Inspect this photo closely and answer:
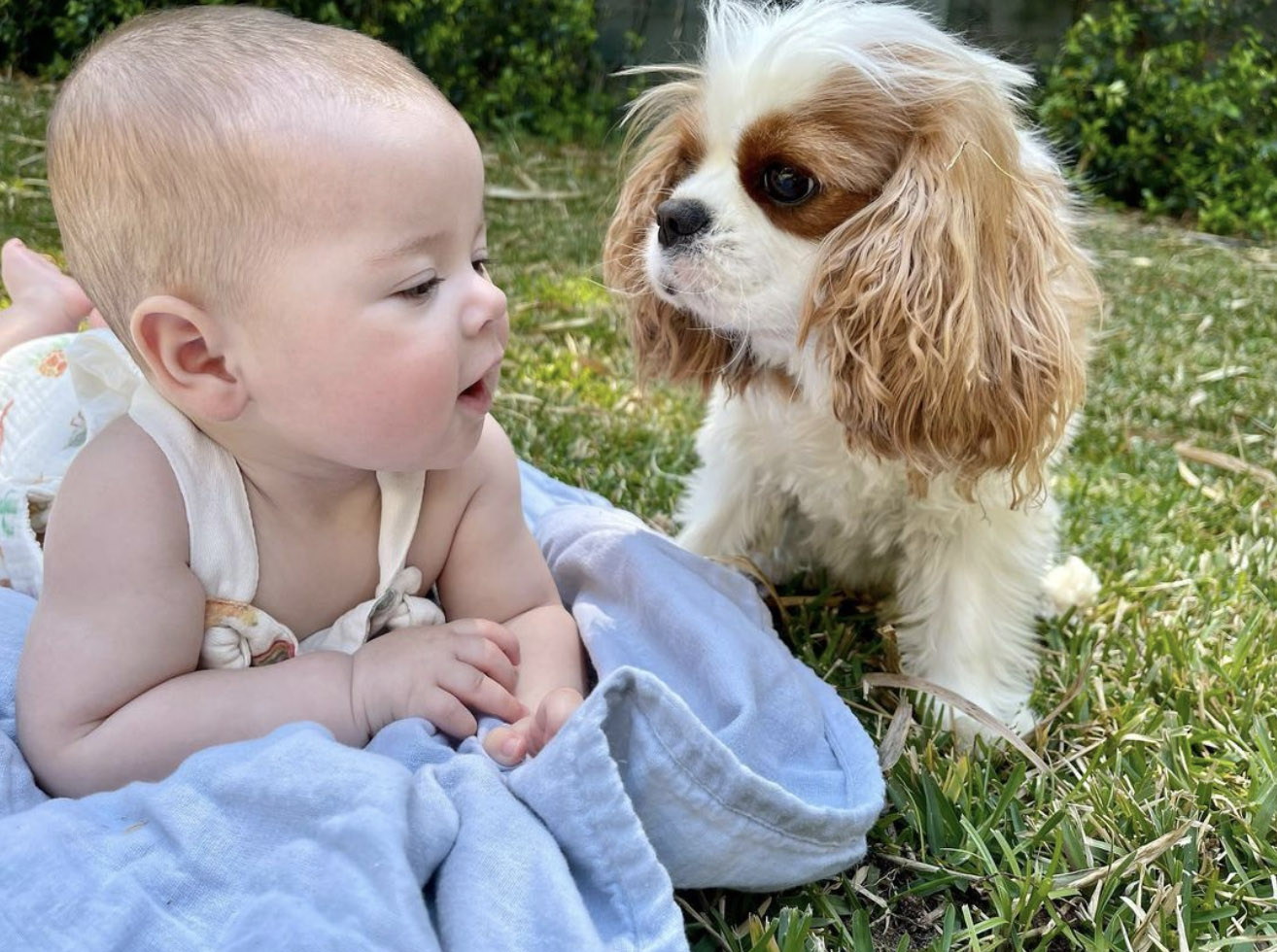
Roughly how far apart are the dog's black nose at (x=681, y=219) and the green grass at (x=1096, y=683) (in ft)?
2.23

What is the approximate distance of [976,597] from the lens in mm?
1825

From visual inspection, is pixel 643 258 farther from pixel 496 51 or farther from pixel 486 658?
pixel 496 51

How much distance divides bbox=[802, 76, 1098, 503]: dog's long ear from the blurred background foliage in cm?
505

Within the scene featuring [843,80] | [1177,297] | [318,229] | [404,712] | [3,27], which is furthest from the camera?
[3,27]

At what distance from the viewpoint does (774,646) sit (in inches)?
59.8

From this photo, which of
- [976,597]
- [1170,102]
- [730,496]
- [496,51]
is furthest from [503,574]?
[1170,102]

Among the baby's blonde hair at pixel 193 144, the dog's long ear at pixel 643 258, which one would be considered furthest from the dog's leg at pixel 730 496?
the baby's blonde hair at pixel 193 144

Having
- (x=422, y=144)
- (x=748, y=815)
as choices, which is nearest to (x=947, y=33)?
(x=422, y=144)

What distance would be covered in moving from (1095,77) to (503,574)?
21.4ft

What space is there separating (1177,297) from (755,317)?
3.53 m

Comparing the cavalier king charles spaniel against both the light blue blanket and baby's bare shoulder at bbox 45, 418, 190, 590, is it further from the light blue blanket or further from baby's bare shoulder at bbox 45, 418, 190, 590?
baby's bare shoulder at bbox 45, 418, 190, 590

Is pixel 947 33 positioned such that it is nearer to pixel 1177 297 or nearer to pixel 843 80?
pixel 843 80

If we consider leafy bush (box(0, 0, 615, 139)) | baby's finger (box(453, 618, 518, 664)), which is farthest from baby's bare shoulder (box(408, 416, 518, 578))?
leafy bush (box(0, 0, 615, 139))

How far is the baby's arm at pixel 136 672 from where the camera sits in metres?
1.23
